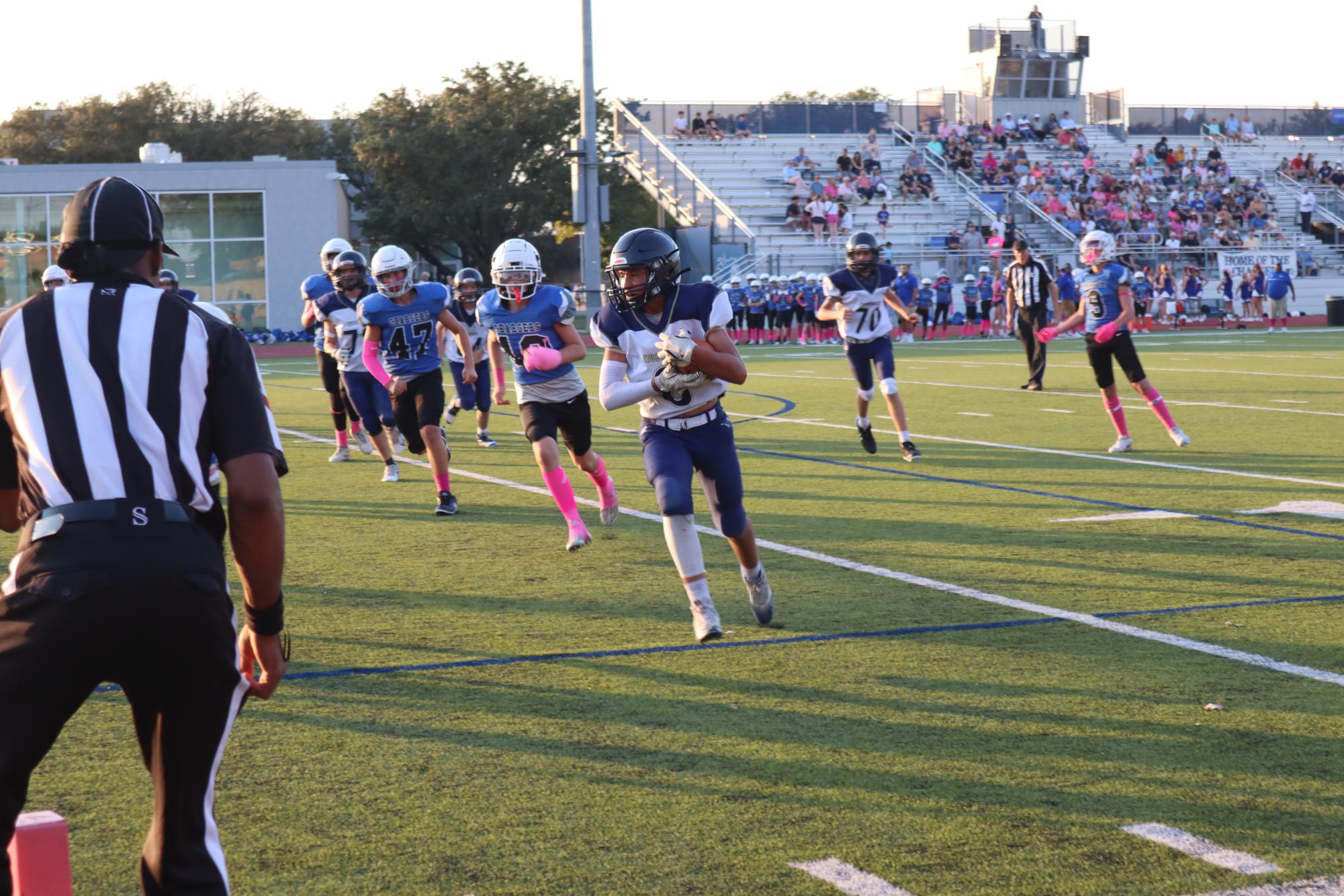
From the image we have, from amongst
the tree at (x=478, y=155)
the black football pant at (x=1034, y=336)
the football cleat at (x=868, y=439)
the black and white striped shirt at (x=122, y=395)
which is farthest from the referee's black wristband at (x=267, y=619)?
the tree at (x=478, y=155)

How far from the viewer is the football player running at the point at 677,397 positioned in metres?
6.32

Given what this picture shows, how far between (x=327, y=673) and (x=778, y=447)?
8456 mm

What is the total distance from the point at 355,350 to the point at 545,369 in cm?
389

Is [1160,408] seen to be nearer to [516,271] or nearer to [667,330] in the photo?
[516,271]

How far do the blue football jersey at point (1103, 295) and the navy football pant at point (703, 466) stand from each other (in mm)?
7243

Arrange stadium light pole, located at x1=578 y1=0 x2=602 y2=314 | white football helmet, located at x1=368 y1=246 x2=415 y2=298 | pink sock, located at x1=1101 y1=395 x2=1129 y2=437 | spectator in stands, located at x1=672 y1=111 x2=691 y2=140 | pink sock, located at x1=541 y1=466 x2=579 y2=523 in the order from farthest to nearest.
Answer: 1. spectator in stands, located at x1=672 y1=111 x2=691 y2=140
2. stadium light pole, located at x1=578 y1=0 x2=602 y2=314
3. pink sock, located at x1=1101 y1=395 x2=1129 y2=437
4. white football helmet, located at x1=368 y1=246 x2=415 y2=298
5. pink sock, located at x1=541 y1=466 x2=579 y2=523

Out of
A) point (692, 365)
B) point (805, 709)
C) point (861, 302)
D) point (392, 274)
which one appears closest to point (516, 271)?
point (392, 274)

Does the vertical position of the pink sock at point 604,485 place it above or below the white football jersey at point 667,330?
below

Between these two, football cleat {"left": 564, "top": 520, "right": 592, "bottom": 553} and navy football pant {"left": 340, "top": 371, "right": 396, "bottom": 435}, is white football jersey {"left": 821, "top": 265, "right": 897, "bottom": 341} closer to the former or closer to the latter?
navy football pant {"left": 340, "top": 371, "right": 396, "bottom": 435}

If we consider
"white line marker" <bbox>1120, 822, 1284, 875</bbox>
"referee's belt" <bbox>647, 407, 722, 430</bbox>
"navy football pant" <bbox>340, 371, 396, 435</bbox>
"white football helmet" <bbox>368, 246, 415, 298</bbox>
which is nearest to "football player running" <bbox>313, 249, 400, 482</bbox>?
"navy football pant" <bbox>340, 371, 396, 435</bbox>

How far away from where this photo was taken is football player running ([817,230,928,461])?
41.8 ft

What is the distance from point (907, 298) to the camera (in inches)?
1241

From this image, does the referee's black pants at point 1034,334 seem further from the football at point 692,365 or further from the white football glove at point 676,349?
the white football glove at point 676,349

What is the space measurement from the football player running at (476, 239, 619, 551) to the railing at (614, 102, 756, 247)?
34.4m
